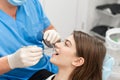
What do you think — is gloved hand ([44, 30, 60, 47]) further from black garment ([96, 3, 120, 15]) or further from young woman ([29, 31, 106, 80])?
black garment ([96, 3, 120, 15])

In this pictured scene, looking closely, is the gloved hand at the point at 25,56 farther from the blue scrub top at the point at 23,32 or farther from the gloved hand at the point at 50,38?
the gloved hand at the point at 50,38

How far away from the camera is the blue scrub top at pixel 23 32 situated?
1363 millimetres

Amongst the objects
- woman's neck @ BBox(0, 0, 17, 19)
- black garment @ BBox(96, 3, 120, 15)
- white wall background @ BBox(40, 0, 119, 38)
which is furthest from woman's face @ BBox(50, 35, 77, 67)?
black garment @ BBox(96, 3, 120, 15)

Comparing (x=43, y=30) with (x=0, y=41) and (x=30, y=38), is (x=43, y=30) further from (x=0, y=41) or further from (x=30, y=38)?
(x=0, y=41)

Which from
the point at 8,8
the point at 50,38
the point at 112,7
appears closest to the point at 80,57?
the point at 50,38

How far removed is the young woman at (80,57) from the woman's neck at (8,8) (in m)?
0.35

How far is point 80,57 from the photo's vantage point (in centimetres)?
130

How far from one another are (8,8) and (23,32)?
174mm

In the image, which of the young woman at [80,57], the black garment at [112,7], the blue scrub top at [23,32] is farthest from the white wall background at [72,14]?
the young woman at [80,57]

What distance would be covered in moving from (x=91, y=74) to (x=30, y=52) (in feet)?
1.20

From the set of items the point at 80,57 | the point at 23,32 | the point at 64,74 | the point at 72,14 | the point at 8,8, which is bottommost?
the point at 72,14

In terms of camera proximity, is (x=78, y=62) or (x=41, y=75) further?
(x=41, y=75)

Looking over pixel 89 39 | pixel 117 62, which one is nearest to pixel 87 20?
pixel 117 62

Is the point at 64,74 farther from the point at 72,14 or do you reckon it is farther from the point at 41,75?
the point at 72,14
